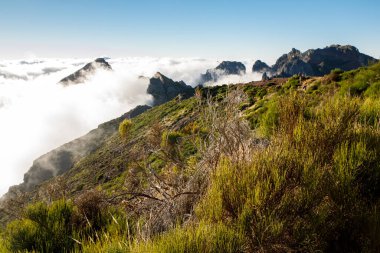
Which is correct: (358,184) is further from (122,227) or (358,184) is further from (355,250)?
(122,227)

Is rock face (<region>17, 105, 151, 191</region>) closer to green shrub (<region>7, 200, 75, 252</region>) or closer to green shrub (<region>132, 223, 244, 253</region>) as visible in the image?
green shrub (<region>7, 200, 75, 252</region>)

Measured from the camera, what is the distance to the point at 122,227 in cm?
508

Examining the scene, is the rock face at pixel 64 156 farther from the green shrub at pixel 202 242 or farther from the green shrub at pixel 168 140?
the green shrub at pixel 202 242

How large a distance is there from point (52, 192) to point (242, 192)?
4.79 metres

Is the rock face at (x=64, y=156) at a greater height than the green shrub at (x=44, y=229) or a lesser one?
lesser

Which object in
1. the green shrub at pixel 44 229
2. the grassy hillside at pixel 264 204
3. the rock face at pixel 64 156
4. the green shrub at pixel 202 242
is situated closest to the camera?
the green shrub at pixel 202 242

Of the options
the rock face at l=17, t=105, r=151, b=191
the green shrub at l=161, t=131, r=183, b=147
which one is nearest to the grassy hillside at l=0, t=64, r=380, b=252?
the green shrub at l=161, t=131, r=183, b=147

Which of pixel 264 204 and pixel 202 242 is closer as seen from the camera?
pixel 202 242

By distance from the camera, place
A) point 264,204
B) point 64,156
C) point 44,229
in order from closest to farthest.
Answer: point 264,204 → point 44,229 → point 64,156

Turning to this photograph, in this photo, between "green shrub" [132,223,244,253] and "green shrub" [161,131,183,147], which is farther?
"green shrub" [161,131,183,147]

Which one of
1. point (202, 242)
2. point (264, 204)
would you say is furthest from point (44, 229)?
point (264, 204)

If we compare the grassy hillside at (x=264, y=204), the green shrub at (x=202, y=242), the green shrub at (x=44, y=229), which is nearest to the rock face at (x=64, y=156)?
the green shrub at (x=44, y=229)

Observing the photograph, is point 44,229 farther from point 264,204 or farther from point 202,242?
point 264,204

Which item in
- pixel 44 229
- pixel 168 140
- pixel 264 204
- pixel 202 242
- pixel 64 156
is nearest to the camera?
pixel 202 242
